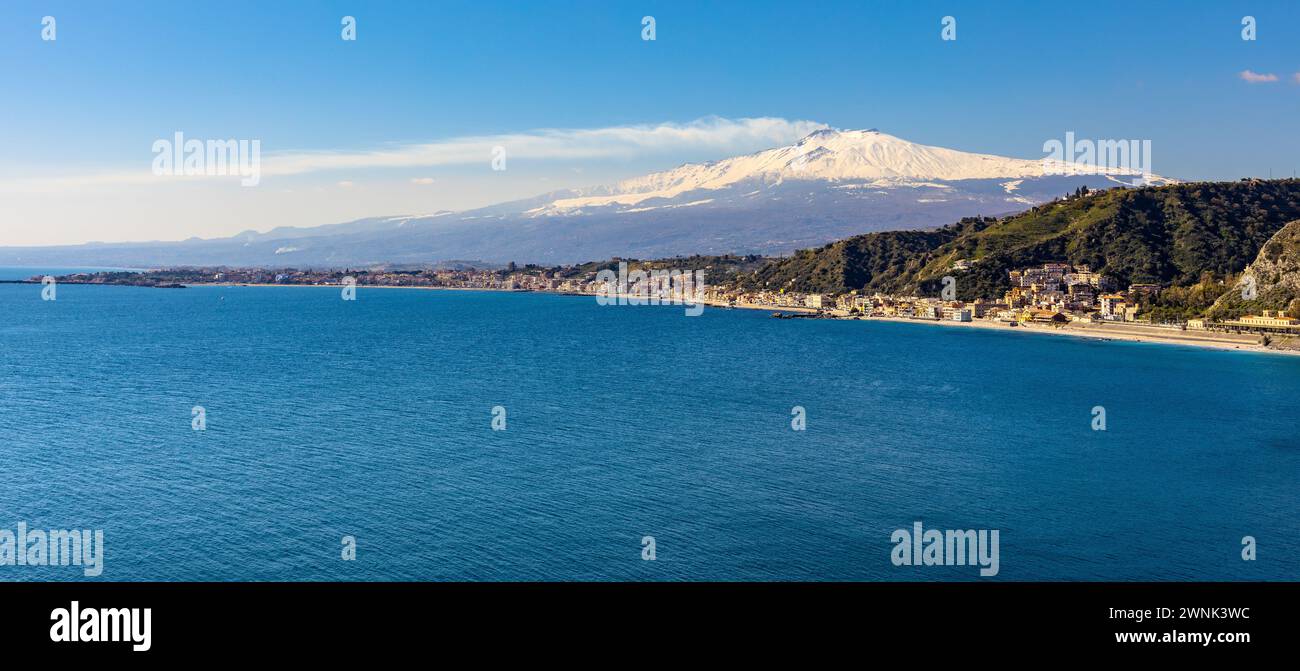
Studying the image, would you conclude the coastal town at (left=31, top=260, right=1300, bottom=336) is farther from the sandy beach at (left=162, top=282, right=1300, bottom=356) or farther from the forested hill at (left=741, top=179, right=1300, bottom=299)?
the forested hill at (left=741, top=179, right=1300, bottom=299)

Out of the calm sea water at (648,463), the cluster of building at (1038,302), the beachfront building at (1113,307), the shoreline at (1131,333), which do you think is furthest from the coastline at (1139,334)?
the beachfront building at (1113,307)

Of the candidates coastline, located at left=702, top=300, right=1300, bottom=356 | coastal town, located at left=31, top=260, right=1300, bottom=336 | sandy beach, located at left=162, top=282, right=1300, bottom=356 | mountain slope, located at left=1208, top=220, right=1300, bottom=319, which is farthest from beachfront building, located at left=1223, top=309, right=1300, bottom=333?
coastline, located at left=702, top=300, right=1300, bottom=356

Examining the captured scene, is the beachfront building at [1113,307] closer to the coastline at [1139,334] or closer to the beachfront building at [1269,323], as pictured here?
the coastline at [1139,334]

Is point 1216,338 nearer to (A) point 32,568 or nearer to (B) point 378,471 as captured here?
(B) point 378,471
